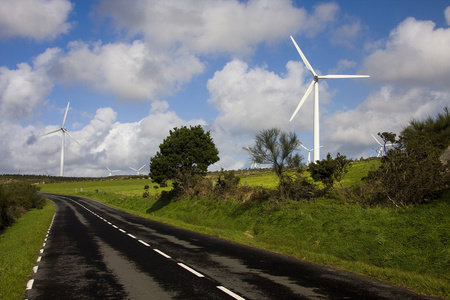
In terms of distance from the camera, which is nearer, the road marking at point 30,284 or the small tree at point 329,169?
the road marking at point 30,284

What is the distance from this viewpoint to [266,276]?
981 centimetres

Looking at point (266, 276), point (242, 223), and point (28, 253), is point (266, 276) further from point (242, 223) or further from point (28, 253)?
point (242, 223)

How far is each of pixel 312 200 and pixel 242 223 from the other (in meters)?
5.40

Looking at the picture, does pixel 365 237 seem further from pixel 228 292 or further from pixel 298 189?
pixel 298 189

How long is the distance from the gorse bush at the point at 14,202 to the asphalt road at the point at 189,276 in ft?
59.9

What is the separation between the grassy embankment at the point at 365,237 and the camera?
9812 mm

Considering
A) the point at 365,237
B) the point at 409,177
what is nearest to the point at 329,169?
the point at 409,177

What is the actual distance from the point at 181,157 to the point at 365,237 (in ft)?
102

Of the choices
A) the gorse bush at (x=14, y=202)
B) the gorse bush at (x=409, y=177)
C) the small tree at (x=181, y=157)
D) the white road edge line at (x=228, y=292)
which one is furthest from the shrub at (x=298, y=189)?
the gorse bush at (x=14, y=202)

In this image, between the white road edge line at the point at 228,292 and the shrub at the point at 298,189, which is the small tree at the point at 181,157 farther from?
the white road edge line at the point at 228,292

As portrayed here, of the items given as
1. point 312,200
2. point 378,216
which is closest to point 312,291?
point 378,216

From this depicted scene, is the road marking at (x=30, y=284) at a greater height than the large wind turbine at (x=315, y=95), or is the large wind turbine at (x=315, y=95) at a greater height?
the large wind turbine at (x=315, y=95)

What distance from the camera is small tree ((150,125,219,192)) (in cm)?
4197

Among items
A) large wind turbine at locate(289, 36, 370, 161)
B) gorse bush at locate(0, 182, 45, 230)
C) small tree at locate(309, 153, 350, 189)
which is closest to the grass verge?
small tree at locate(309, 153, 350, 189)
